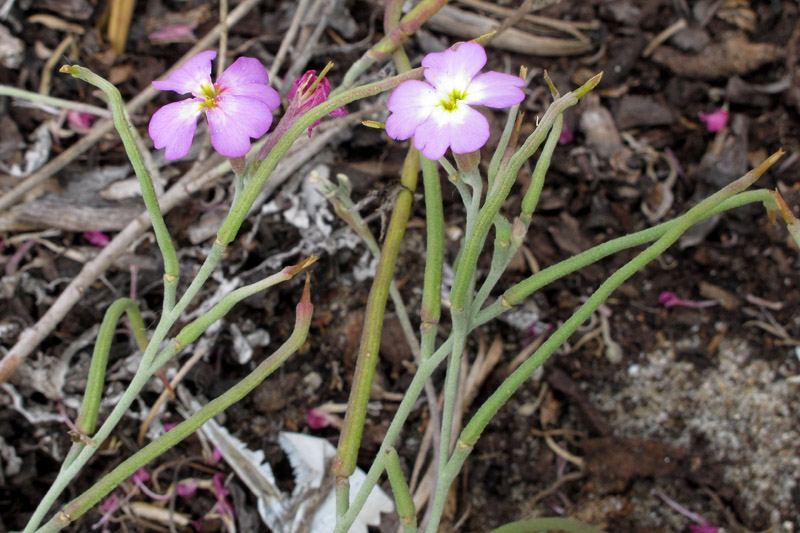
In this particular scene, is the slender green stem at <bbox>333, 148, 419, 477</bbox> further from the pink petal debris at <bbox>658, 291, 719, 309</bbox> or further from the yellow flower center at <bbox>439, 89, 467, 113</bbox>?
the pink petal debris at <bbox>658, 291, 719, 309</bbox>

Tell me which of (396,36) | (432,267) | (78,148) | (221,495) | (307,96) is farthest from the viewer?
(78,148)

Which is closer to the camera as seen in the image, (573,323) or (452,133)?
(452,133)

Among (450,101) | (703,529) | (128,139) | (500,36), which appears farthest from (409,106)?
(703,529)

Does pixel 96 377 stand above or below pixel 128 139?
below

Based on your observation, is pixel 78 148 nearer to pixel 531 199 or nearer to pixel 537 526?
pixel 531 199

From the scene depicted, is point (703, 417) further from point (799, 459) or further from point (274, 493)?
point (274, 493)

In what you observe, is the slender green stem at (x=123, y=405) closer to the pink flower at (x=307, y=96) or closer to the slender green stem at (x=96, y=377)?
the slender green stem at (x=96, y=377)

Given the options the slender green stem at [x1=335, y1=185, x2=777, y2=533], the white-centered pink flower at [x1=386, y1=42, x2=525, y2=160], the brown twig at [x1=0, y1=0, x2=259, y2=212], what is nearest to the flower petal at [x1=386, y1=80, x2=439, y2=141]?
the white-centered pink flower at [x1=386, y1=42, x2=525, y2=160]
